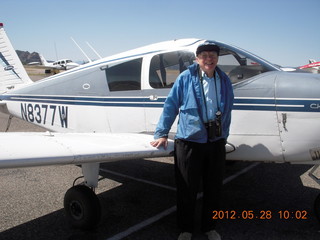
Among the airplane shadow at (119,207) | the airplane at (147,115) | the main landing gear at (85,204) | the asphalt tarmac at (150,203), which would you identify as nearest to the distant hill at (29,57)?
the asphalt tarmac at (150,203)

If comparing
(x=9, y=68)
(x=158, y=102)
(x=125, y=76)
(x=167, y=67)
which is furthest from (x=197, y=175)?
(x=9, y=68)

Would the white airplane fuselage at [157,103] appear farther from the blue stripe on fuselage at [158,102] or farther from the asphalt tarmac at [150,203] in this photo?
the asphalt tarmac at [150,203]

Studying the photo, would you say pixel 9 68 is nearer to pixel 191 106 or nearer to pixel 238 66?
pixel 238 66

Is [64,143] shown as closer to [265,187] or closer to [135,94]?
[135,94]

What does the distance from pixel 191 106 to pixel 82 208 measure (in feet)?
5.44

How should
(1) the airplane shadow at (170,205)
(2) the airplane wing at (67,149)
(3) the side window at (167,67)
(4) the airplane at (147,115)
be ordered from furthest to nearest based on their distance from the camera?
1. (3) the side window at (167,67)
2. (1) the airplane shadow at (170,205)
3. (4) the airplane at (147,115)
4. (2) the airplane wing at (67,149)

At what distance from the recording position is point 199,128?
9.04 ft

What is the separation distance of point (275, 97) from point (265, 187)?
199 centimetres

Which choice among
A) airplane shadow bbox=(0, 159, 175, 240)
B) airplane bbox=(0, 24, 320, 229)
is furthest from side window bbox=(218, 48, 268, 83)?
airplane shadow bbox=(0, 159, 175, 240)

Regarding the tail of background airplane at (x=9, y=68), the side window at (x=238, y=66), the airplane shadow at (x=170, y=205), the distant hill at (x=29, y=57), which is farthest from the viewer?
the distant hill at (x=29, y=57)

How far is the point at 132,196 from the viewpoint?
169 inches

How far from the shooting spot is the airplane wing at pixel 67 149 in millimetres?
2596

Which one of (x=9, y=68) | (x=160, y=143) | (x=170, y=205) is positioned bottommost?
(x=170, y=205)

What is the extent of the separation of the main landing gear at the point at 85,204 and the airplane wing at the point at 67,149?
396 millimetres
